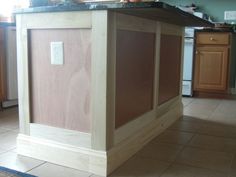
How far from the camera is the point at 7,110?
131 inches

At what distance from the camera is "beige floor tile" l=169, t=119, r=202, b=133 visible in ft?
8.99

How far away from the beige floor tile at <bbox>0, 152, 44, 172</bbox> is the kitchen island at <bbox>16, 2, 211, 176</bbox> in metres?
0.05

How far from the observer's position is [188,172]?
1818mm

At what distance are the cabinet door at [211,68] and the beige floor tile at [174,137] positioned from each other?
1923 millimetres

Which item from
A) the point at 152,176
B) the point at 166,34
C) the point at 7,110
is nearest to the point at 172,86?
the point at 166,34

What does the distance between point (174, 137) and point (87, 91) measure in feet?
3.34

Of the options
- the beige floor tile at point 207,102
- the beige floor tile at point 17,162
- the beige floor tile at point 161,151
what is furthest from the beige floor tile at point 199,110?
the beige floor tile at point 17,162

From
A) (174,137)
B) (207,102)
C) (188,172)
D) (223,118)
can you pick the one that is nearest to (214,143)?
(174,137)

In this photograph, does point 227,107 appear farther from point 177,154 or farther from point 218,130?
point 177,154

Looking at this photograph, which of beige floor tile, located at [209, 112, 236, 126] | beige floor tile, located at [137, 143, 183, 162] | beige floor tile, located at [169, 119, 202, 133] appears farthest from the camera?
beige floor tile, located at [209, 112, 236, 126]

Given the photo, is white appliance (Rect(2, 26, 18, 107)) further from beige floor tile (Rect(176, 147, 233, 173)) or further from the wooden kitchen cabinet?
the wooden kitchen cabinet

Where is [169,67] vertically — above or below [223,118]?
above

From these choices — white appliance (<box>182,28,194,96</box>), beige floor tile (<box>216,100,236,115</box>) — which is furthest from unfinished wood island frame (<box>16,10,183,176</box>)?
white appliance (<box>182,28,194,96</box>)

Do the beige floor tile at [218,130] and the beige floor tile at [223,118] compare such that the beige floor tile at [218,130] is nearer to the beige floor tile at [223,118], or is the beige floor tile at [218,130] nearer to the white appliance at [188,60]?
the beige floor tile at [223,118]
